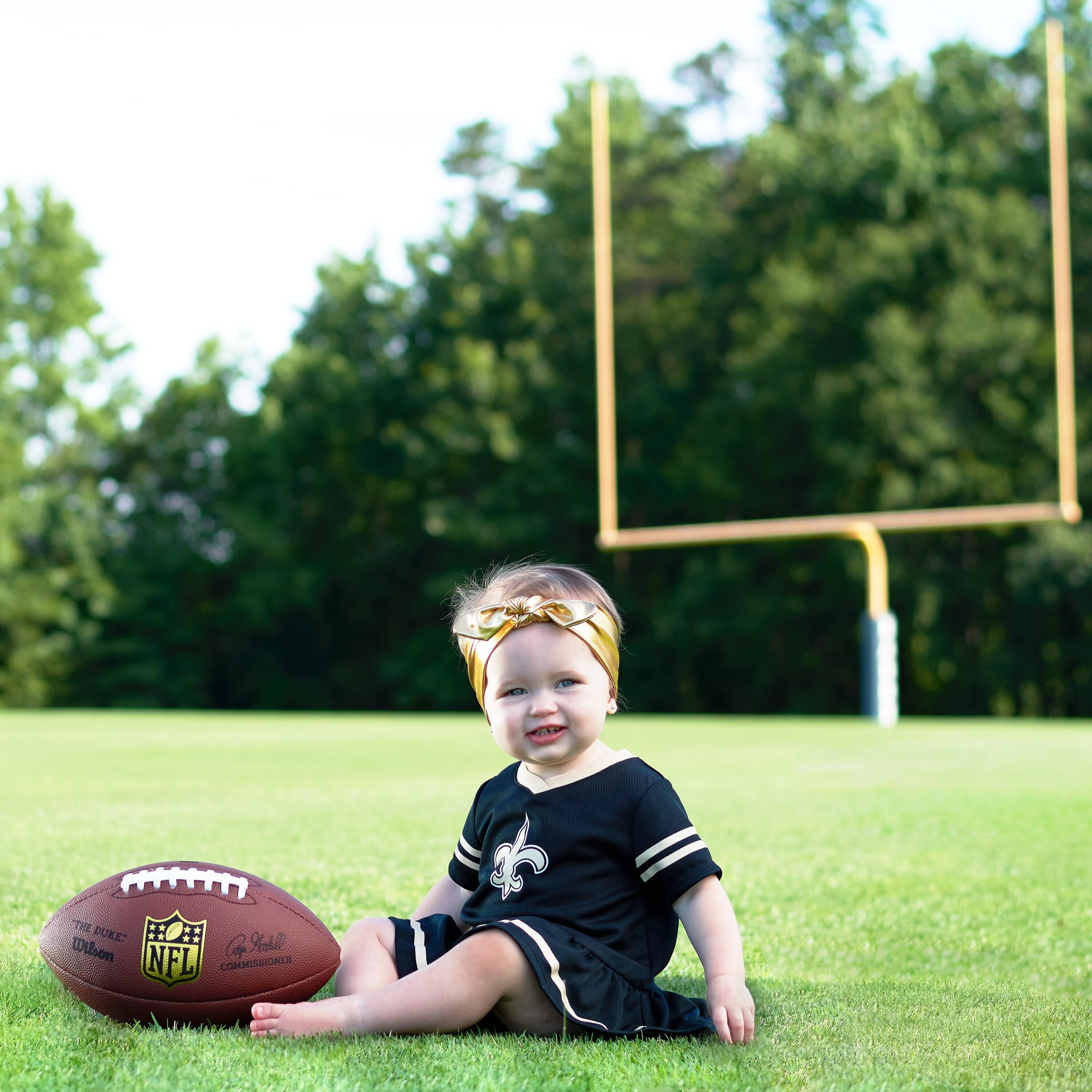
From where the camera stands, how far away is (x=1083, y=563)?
1752 centimetres

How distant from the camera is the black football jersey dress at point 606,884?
1904mm

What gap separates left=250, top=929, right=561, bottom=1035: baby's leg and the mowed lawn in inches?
1.3

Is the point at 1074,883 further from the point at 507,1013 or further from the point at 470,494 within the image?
the point at 470,494

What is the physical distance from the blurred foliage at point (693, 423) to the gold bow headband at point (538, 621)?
50.3ft

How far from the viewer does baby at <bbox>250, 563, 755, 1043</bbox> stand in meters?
1.86

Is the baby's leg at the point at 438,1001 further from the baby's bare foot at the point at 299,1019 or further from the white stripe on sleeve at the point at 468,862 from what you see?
the white stripe on sleeve at the point at 468,862

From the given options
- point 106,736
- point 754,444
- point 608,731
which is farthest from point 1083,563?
point 106,736

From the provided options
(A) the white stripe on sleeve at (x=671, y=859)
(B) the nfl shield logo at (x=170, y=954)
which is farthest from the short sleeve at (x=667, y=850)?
(B) the nfl shield logo at (x=170, y=954)

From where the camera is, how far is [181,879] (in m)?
2.05

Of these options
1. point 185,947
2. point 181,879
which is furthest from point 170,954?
point 181,879

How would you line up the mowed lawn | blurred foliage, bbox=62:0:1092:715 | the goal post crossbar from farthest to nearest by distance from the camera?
blurred foliage, bbox=62:0:1092:715 → the goal post crossbar → the mowed lawn

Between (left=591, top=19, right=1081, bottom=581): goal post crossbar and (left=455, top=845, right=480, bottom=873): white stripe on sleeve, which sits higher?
(left=591, top=19, right=1081, bottom=581): goal post crossbar

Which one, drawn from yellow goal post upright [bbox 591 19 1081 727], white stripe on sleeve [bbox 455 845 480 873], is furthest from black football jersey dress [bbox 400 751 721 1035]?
yellow goal post upright [bbox 591 19 1081 727]
